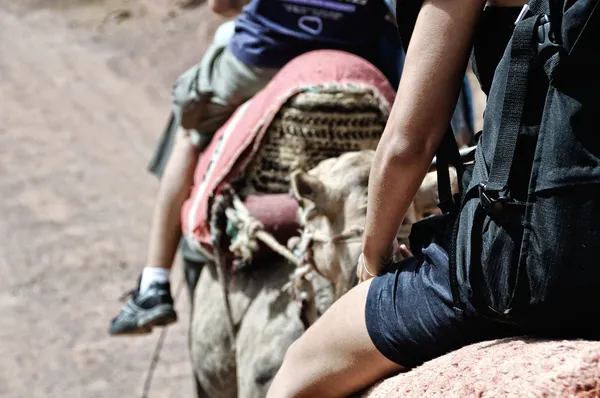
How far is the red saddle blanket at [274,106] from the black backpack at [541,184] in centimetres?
130

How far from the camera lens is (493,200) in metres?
1.36

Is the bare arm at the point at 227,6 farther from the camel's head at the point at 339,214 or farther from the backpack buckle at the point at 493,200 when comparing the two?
the backpack buckle at the point at 493,200

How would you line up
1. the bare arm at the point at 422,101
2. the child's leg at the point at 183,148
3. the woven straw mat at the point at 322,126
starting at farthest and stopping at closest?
1. the child's leg at the point at 183,148
2. the woven straw mat at the point at 322,126
3. the bare arm at the point at 422,101

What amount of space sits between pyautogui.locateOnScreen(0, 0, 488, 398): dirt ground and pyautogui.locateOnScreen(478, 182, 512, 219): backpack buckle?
14.0 ft

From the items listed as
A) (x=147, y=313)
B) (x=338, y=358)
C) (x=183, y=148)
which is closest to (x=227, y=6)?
(x=183, y=148)

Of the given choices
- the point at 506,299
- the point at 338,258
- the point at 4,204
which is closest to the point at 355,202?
the point at 338,258

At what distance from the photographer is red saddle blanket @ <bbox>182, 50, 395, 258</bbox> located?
2717 mm

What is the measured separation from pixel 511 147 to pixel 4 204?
7331 millimetres

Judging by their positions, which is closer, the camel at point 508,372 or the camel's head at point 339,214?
the camel at point 508,372

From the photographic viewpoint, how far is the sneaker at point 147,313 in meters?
3.39

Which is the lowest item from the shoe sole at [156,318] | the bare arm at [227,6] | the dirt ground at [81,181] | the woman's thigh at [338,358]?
the dirt ground at [81,181]

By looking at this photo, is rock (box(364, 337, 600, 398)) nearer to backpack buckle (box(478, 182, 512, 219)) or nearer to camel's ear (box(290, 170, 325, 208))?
backpack buckle (box(478, 182, 512, 219))

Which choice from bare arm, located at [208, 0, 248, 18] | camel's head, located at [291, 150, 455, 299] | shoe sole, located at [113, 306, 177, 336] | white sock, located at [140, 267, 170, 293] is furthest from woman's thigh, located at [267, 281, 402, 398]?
bare arm, located at [208, 0, 248, 18]

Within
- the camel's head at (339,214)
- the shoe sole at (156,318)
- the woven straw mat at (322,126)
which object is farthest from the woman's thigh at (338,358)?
the shoe sole at (156,318)
